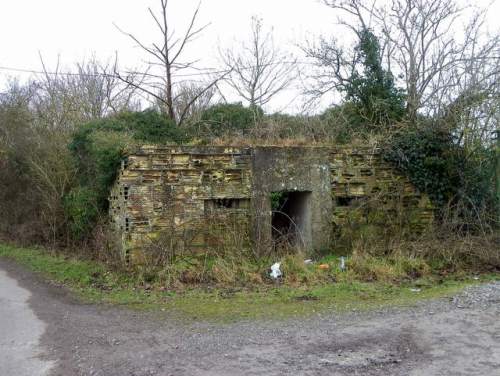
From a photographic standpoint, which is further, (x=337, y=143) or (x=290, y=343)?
(x=337, y=143)

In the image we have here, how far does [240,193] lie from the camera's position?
441 inches

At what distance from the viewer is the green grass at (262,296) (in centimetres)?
791

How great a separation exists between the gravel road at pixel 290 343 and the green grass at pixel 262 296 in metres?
0.43

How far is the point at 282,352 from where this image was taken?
5852 mm

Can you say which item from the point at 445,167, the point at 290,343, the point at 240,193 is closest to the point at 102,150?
the point at 240,193

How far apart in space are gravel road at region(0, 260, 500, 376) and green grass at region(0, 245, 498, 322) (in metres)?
0.43

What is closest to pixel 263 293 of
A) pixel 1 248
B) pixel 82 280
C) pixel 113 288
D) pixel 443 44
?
pixel 113 288

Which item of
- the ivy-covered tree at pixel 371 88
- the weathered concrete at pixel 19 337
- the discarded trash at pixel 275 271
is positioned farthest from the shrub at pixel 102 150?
the ivy-covered tree at pixel 371 88

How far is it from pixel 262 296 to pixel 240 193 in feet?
9.97

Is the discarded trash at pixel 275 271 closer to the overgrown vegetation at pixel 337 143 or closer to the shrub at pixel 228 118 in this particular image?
the overgrown vegetation at pixel 337 143

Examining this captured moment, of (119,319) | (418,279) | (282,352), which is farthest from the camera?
(418,279)

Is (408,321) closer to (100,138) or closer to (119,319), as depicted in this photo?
(119,319)

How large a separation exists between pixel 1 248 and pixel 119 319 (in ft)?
37.3

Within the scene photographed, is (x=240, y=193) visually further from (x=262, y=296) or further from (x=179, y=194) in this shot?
(x=262, y=296)
